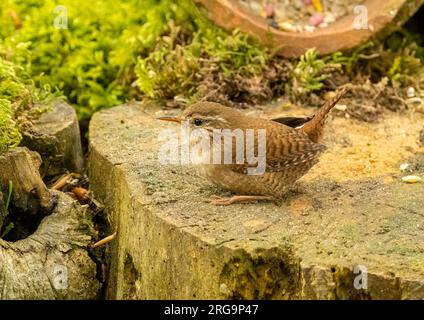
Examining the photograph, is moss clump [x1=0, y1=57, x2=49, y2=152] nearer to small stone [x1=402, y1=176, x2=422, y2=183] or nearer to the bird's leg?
the bird's leg

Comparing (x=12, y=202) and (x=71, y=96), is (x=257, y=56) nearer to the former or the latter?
(x=71, y=96)

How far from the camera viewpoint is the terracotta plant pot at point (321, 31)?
18.5ft

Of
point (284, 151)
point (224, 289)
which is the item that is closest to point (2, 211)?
point (224, 289)

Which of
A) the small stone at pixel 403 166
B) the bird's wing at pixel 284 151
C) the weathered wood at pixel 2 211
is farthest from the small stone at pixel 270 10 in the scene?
the weathered wood at pixel 2 211

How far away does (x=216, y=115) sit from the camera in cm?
424

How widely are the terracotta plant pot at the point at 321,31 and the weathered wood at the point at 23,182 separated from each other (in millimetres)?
1785

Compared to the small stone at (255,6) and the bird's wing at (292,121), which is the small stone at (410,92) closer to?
the small stone at (255,6)

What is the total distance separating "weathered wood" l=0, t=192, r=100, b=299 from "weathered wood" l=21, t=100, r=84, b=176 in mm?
507

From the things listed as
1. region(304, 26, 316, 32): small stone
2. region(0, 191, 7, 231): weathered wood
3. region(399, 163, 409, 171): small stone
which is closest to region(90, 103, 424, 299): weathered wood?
region(399, 163, 409, 171): small stone

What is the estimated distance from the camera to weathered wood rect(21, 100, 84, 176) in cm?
491

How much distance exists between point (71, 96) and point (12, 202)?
1756 mm
